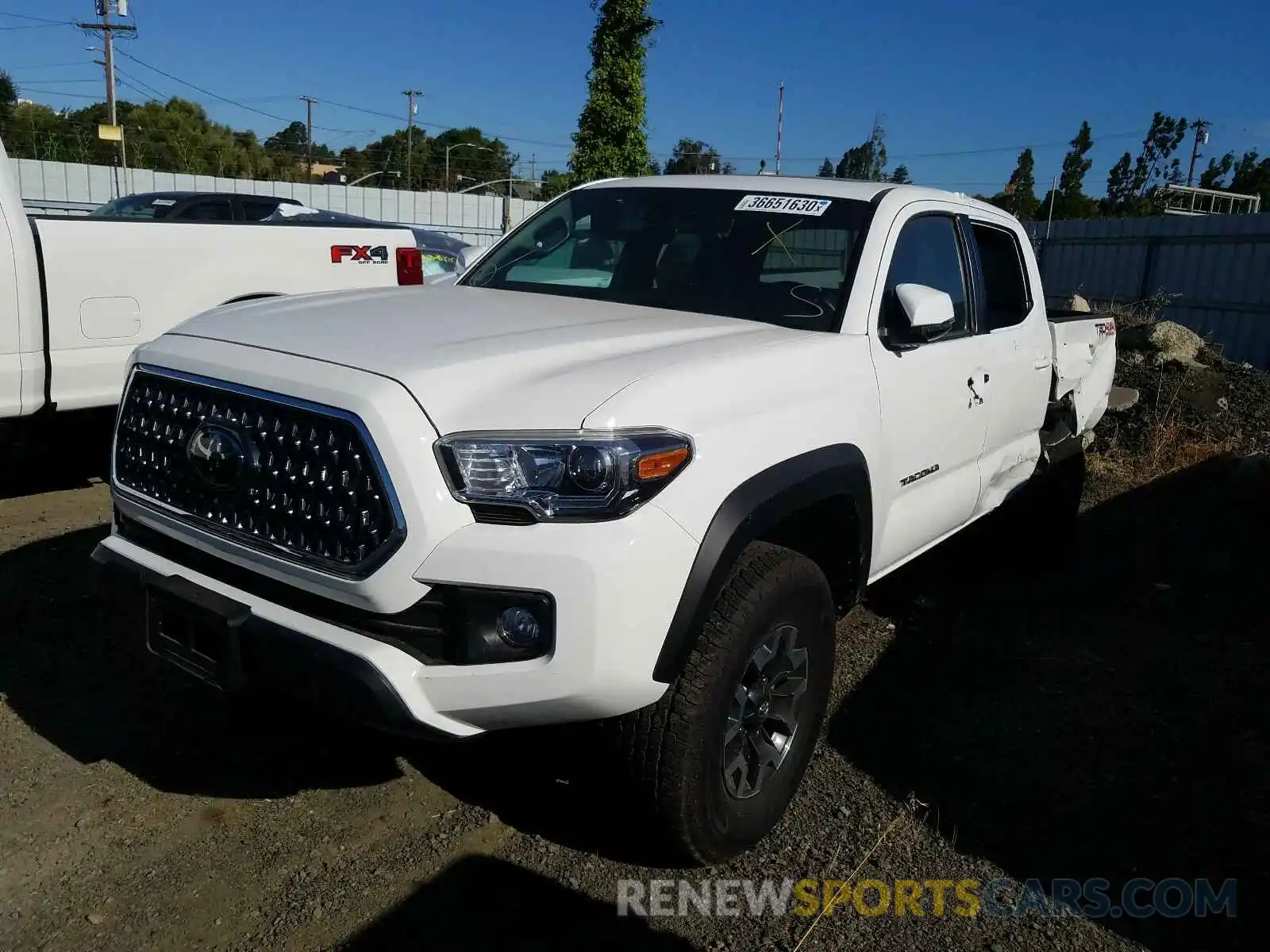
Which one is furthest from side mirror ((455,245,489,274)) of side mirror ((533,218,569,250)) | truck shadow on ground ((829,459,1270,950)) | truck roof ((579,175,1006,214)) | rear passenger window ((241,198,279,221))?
rear passenger window ((241,198,279,221))

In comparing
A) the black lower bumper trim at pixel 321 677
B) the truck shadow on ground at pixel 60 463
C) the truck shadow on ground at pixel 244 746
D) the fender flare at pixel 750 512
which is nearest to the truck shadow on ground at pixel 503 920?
the truck shadow on ground at pixel 244 746

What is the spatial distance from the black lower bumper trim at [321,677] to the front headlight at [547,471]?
46 centimetres

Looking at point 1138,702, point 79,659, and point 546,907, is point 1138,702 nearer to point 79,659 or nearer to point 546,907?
point 546,907

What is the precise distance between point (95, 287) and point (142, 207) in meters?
6.55

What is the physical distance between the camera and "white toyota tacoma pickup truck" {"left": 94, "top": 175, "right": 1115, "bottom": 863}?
2350 mm

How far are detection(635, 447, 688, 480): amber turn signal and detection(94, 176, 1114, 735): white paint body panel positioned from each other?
38 mm

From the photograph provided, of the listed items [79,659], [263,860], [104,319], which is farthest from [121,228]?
[263,860]

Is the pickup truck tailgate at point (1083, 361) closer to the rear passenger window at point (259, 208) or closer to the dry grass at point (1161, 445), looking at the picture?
the dry grass at point (1161, 445)

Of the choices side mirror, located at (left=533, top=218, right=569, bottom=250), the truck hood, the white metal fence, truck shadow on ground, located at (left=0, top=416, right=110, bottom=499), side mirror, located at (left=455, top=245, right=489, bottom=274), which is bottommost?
truck shadow on ground, located at (left=0, top=416, right=110, bottom=499)

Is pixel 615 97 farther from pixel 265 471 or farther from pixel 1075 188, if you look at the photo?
pixel 1075 188

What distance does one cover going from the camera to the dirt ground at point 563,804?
2.71m

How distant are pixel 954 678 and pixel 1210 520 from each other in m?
3.56

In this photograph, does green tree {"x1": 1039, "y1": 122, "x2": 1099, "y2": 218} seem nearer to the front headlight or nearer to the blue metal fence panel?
the blue metal fence panel

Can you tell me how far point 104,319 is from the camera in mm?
5551
